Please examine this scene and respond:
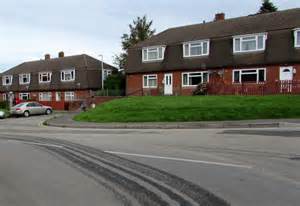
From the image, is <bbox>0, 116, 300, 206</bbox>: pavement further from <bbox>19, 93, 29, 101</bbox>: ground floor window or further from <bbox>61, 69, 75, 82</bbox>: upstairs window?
<bbox>19, 93, 29, 101</bbox>: ground floor window

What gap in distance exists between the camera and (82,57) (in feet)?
182

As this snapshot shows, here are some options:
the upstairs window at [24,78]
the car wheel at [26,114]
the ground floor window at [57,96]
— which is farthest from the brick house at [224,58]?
the upstairs window at [24,78]

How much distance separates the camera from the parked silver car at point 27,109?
123ft

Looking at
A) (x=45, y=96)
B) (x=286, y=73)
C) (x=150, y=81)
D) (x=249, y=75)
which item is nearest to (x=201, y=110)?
(x=286, y=73)

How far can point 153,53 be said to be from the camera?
40.6 meters

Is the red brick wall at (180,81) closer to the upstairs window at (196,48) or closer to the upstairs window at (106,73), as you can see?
the upstairs window at (196,48)

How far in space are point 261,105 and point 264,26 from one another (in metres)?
14.9

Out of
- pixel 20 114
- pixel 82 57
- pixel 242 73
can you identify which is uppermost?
→ pixel 82 57

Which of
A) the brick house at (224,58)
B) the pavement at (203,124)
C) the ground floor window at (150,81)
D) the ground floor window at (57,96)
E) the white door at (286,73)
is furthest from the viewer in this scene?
the ground floor window at (57,96)

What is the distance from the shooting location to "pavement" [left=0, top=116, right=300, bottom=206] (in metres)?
6.22

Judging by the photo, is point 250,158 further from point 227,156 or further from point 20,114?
point 20,114

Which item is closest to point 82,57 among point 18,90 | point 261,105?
point 18,90

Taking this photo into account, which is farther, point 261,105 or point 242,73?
point 242,73

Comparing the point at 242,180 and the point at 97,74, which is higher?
the point at 97,74
